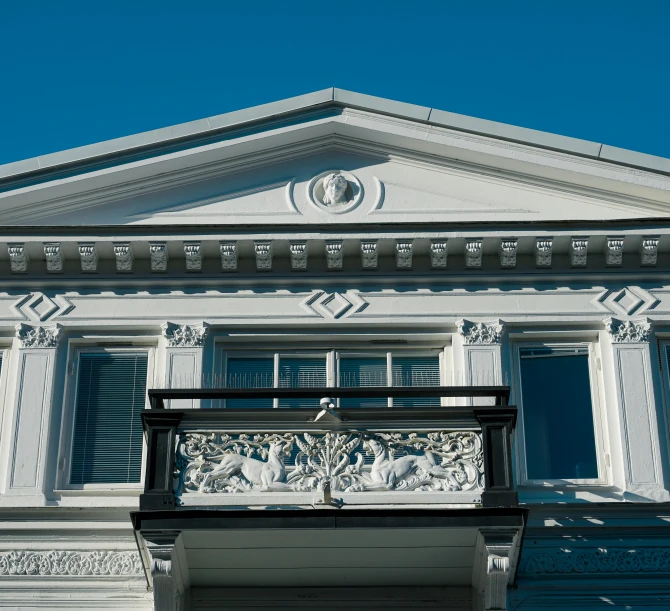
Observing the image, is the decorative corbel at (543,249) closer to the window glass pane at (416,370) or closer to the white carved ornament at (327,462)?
the window glass pane at (416,370)

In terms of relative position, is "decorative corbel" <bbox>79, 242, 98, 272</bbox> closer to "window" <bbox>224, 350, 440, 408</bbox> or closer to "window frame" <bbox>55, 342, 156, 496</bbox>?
"window frame" <bbox>55, 342, 156, 496</bbox>

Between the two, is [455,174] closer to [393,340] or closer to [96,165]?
[393,340]

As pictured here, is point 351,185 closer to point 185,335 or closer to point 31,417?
point 185,335

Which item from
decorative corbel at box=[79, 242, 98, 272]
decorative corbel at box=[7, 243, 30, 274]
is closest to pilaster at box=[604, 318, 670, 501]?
decorative corbel at box=[79, 242, 98, 272]

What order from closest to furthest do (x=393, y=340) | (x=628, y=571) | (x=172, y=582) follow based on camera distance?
1. (x=172, y=582)
2. (x=628, y=571)
3. (x=393, y=340)

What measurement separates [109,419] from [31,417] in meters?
0.87

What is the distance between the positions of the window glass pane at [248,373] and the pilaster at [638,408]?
3923 millimetres

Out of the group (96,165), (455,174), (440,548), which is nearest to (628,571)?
(440,548)

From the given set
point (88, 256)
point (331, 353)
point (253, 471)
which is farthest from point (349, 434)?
point (88, 256)

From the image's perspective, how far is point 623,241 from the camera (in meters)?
17.2

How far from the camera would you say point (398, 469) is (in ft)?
48.3

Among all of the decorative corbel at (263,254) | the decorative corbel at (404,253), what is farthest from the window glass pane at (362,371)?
the decorative corbel at (263,254)

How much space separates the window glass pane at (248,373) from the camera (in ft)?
55.9

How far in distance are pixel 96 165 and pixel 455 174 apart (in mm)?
4332
